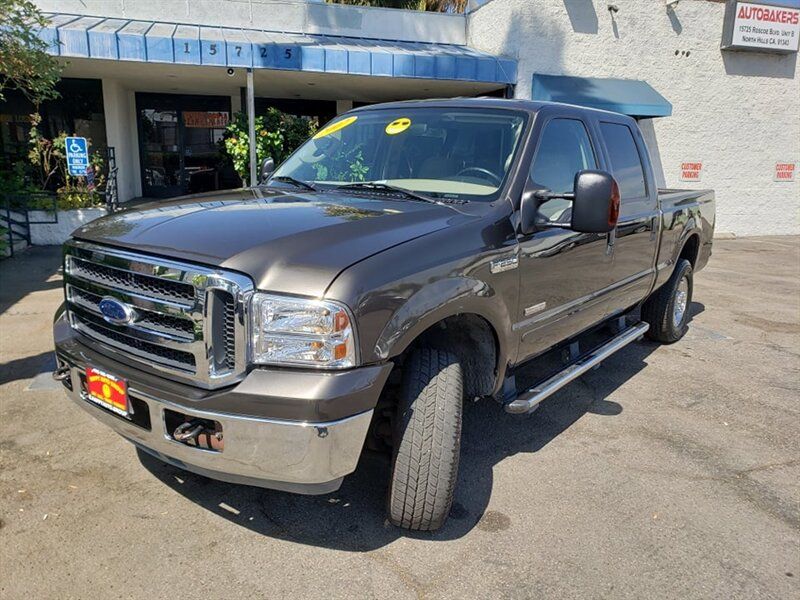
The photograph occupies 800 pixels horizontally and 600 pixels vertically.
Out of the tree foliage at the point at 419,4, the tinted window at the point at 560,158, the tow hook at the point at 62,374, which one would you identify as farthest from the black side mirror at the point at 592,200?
the tree foliage at the point at 419,4

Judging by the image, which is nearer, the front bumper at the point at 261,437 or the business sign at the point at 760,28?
the front bumper at the point at 261,437

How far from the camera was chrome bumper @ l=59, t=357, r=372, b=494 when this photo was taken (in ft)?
7.52

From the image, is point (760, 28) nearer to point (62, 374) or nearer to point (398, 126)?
point (398, 126)

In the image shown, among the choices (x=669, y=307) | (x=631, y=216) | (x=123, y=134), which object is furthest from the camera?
(x=123, y=134)

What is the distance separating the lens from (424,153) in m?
3.73

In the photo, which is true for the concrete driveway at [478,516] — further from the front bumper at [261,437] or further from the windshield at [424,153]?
the windshield at [424,153]

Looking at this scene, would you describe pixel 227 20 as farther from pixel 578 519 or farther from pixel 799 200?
pixel 799 200

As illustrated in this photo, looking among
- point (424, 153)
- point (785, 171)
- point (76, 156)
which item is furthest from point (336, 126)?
point (785, 171)

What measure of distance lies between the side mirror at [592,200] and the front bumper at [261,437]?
1304mm

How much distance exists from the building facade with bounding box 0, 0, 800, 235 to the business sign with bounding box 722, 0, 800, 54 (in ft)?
0.14

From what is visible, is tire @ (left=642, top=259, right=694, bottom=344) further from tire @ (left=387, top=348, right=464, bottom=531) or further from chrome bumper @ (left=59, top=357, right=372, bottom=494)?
chrome bumper @ (left=59, top=357, right=372, bottom=494)

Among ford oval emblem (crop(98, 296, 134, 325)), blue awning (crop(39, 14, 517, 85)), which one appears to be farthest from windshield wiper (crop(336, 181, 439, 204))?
blue awning (crop(39, 14, 517, 85))

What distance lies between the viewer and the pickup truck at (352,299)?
2.31 meters

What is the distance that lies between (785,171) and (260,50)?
46.3 feet
